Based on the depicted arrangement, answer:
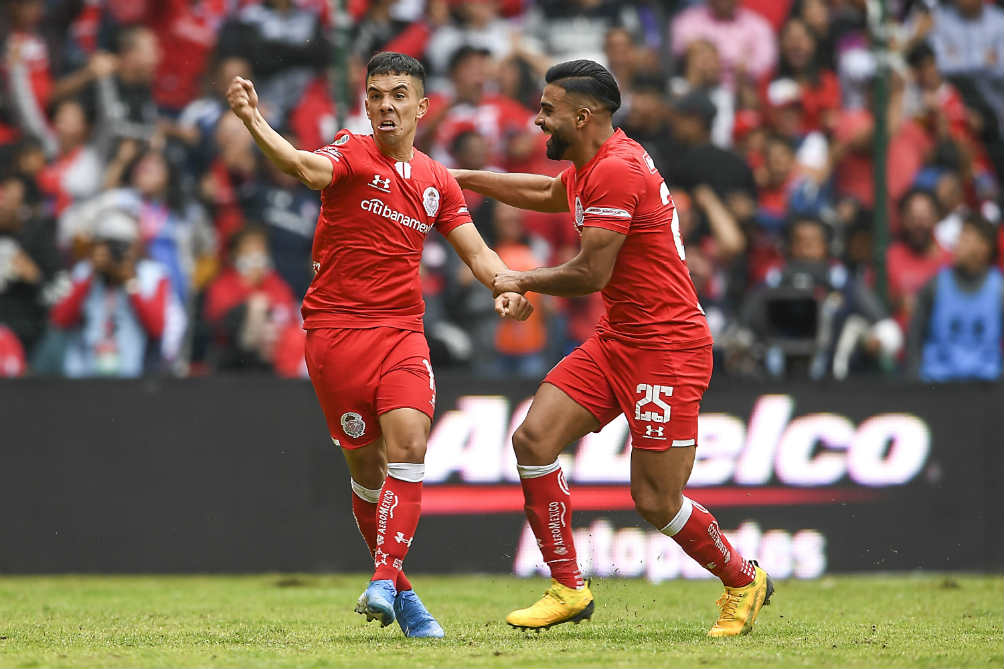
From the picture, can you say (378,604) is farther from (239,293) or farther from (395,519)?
(239,293)

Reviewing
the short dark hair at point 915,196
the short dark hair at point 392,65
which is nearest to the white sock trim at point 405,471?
the short dark hair at point 392,65

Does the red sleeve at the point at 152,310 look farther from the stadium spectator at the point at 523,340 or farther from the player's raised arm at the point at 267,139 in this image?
the player's raised arm at the point at 267,139

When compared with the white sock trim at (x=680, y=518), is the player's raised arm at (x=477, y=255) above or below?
above

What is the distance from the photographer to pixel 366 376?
7125mm

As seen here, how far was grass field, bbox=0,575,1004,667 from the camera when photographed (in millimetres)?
6293

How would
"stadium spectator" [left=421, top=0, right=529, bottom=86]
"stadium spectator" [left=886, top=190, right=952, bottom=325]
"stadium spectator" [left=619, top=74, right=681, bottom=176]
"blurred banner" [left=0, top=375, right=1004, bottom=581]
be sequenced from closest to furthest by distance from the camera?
"blurred banner" [left=0, top=375, right=1004, bottom=581] < "stadium spectator" [left=886, top=190, right=952, bottom=325] < "stadium spectator" [left=619, top=74, right=681, bottom=176] < "stadium spectator" [left=421, top=0, right=529, bottom=86]

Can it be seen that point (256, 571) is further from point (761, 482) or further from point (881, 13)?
point (881, 13)

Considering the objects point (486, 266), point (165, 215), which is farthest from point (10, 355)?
point (486, 266)

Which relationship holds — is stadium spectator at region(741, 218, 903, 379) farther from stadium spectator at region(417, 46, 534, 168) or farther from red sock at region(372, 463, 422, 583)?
red sock at region(372, 463, 422, 583)

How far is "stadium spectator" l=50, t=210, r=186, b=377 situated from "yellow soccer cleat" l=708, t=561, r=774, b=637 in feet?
18.1

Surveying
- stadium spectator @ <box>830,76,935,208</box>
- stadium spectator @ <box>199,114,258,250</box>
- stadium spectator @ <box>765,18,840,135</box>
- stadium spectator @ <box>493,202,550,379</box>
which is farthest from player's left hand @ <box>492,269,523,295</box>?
stadium spectator @ <box>765,18,840,135</box>

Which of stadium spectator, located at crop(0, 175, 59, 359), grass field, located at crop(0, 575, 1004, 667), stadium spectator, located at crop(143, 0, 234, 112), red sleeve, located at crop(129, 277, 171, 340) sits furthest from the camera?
stadium spectator, located at crop(143, 0, 234, 112)

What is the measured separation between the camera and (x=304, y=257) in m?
11.8

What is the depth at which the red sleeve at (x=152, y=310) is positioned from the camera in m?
11.2
